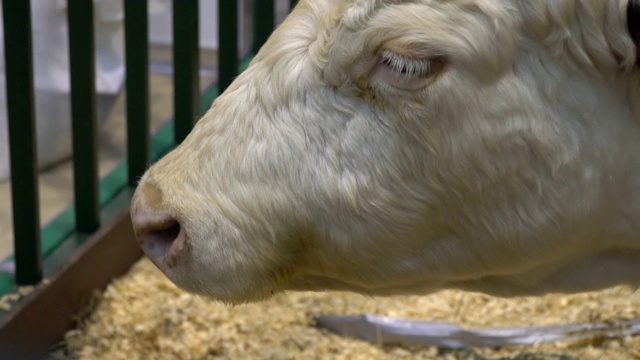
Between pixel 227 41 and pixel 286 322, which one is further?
pixel 227 41

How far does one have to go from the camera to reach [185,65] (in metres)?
3.56

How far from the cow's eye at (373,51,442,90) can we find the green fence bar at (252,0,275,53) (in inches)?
120

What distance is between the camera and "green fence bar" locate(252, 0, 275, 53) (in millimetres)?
4414

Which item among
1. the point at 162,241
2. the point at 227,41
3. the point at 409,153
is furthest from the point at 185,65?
the point at 409,153

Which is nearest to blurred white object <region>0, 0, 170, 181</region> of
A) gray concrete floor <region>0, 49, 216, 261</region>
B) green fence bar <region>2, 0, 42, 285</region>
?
gray concrete floor <region>0, 49, 216, 261</region>

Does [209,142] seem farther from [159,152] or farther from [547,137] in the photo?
[159,152]

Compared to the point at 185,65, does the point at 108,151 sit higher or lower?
lower

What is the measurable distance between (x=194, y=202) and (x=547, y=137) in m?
0.52

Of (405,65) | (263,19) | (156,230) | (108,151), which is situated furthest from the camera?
(263,19)

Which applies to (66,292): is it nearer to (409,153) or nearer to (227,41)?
(227,41)

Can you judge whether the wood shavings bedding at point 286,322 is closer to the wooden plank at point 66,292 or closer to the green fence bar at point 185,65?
the wooden plank at point 66,292

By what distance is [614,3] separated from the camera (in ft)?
4.45

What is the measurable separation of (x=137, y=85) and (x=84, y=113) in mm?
351

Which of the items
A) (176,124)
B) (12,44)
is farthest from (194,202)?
(176,124)
